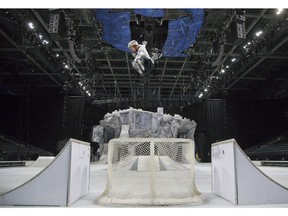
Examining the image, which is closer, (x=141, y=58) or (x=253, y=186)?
(x=253, y=186)

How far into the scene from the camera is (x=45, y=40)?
401 inches

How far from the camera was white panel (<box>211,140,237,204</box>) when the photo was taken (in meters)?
2.68

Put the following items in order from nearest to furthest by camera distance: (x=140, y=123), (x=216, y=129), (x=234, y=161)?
1. (x=234, y=161)
2. (x=140, y=123)
3. (x=216, y=129)

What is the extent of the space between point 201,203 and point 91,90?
13726 millimetres

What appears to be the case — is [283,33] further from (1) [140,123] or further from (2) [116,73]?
(2) [116,73]

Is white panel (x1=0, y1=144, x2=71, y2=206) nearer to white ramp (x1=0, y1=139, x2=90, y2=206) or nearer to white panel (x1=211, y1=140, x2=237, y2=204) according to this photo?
white ramp (x1=0, y1=139, x2=90, y2=206)

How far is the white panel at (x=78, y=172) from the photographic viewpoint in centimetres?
257

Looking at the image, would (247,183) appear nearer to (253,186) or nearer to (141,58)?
(253,186)

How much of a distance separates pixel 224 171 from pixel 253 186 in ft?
1.19

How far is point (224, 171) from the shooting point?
2941 millimetres

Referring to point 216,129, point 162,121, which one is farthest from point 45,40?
point 216,129

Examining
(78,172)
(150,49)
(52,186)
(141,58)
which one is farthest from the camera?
(150,49)

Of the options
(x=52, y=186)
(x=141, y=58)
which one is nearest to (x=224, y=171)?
(x=52, y=186)

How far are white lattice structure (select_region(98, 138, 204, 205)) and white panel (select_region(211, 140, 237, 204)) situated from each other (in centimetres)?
31
